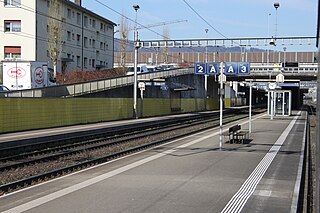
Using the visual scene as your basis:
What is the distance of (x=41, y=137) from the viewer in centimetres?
2070

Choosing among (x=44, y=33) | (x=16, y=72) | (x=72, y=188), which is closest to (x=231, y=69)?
(x=16, y=72)

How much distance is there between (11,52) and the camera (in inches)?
2135

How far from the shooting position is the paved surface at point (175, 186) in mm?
8516

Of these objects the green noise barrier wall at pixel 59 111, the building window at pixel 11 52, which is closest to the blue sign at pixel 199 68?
the green noise barrier wall at pixel 59 111

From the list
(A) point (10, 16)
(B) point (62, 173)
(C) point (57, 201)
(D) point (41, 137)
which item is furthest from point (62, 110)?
(A) point (10, 16)

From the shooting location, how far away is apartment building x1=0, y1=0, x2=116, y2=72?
53.4m

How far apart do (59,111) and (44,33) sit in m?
28.2

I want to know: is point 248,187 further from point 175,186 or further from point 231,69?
point 231,69

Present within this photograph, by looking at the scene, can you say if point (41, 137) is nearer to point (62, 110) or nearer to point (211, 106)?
point (62, 110)

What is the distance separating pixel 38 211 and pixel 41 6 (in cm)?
5072

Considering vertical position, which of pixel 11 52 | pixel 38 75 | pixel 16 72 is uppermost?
pixel 11 52

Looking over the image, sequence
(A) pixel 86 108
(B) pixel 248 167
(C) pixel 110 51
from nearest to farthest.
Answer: (B) pixel 248 167, (A) pixel 86 108, (C) pixel 110 51

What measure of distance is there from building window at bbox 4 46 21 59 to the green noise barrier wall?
707 inches

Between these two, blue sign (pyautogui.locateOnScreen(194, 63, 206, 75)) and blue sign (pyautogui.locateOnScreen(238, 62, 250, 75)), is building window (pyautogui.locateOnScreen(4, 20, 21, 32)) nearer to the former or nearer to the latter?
blue sign (pyautogui.locateOnScreen(194, 63, 206, 75))
